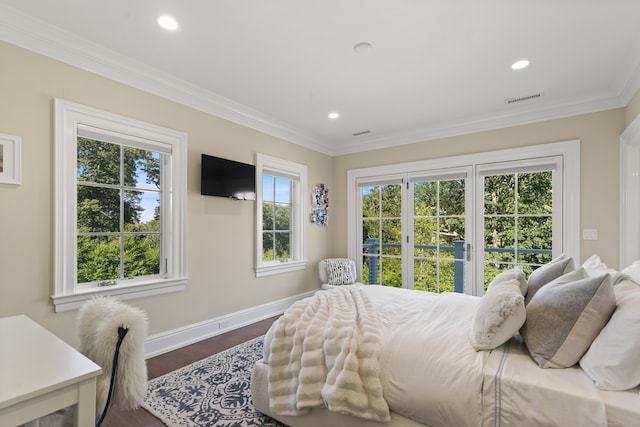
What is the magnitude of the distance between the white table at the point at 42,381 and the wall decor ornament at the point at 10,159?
137 cm

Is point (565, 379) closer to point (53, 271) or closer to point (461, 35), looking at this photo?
point (461, 35)

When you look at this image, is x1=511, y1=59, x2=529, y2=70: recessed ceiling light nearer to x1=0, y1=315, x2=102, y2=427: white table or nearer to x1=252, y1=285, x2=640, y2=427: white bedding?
x1=252, y1=285, x2=640, y2=427: white bedding

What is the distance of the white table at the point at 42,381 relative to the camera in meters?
0.84

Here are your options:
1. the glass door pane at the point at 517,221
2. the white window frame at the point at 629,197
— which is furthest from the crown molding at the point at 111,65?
the white window frame at the point at 629,197

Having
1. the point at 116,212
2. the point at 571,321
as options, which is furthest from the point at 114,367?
the point at 571,321

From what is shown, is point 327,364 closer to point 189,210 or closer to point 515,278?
point 515,278

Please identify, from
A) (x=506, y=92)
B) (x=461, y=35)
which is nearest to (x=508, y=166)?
(x=506, y=92)

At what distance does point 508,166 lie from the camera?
141 inches

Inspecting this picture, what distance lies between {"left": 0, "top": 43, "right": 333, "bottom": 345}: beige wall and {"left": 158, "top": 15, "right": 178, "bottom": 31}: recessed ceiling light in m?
0.82

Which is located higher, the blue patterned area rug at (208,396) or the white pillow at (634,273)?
the white pillow at (634,273)

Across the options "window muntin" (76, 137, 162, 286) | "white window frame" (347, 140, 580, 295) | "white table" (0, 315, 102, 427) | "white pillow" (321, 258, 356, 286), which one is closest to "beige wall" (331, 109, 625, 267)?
"white window frame" (347, 140, 580, 295)

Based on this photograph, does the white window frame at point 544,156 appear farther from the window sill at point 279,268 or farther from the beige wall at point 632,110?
the window sill at point 279,268

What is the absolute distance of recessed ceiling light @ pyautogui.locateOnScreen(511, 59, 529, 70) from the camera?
2492 mm

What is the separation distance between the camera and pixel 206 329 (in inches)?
124
